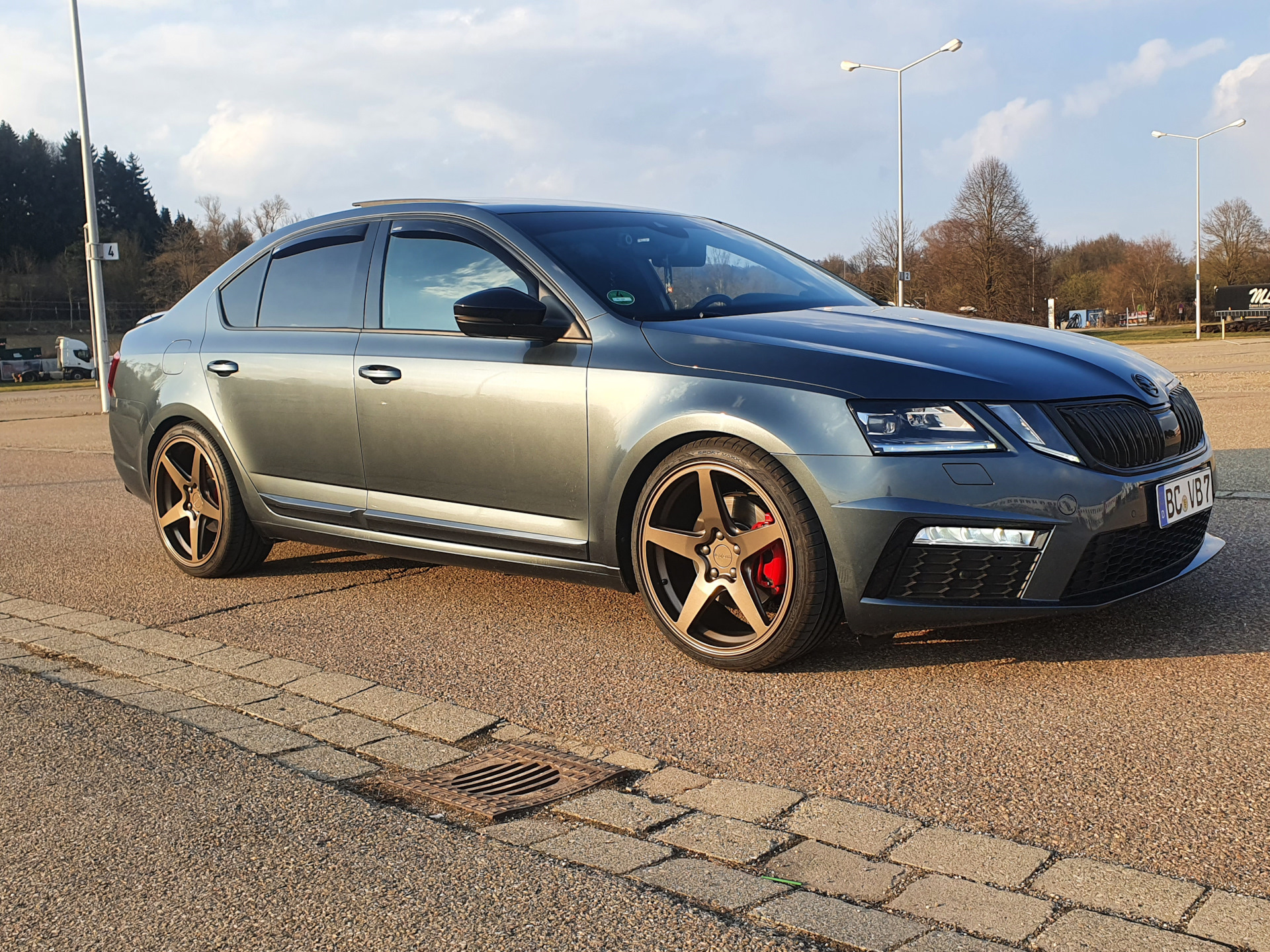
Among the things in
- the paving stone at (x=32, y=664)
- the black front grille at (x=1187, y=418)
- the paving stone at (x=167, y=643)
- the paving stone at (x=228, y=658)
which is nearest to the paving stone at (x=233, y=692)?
the paving stone at (x=228, y=658)

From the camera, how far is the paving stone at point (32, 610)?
17.6ft

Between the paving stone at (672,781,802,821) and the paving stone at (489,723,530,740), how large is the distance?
0.69 meters

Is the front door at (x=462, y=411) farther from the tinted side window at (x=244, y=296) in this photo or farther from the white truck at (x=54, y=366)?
the white truck at (x=54, y=366)

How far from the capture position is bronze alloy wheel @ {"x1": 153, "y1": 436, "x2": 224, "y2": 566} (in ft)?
→ 19.3

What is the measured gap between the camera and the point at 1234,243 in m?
76.9

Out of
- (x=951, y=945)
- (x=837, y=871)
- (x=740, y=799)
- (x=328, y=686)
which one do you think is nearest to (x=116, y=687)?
(x=328, y=686)

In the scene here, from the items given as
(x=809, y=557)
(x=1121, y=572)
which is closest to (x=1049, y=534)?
(x=1121, y=572)

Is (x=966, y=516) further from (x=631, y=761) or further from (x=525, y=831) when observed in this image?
(x=525, y=831)

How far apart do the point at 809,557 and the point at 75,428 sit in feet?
53.5

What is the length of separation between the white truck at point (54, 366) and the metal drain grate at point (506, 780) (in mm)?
67221

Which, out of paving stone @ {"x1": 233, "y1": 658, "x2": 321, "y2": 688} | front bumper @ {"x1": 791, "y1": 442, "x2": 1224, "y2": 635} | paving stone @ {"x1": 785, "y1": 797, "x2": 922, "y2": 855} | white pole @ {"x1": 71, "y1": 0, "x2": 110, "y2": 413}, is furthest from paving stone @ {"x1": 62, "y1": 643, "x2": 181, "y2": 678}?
white pole @ {"x1": 71, "y1": 0, "x2": 110, "y2": 413}

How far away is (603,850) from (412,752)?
35.8 inches

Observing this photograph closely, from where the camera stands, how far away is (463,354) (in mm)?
4715

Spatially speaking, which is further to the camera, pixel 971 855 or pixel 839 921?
pixel 971 855
